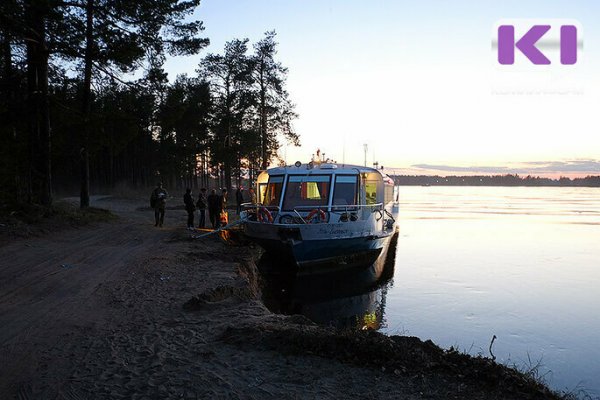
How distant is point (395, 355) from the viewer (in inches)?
220

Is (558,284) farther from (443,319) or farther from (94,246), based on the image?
(94,246)

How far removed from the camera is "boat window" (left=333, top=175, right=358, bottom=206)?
53.5 ft

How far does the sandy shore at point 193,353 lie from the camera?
4.86 meters

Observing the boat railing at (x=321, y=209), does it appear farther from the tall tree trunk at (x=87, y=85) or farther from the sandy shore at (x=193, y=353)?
the tall tree trunk at (x=87, y=85)

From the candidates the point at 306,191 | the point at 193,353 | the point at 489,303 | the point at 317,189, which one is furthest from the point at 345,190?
the point at 193,353

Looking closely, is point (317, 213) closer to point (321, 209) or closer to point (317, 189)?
Answer: point (321, 209)

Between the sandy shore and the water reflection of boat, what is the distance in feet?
9.32

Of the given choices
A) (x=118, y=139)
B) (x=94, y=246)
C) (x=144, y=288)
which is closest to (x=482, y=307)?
(x=144, y=288)

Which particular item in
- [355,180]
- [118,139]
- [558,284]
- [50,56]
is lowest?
[558,284]

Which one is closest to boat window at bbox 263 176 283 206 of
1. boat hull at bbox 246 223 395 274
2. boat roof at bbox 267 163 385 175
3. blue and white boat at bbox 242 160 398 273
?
blue and white boat at bbox 242 160 398 273

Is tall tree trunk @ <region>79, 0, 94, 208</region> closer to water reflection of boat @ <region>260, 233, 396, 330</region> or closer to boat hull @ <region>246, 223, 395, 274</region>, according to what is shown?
boat hull @ <region>246, 223, 395, 274</region>

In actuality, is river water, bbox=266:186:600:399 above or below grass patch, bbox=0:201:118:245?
below

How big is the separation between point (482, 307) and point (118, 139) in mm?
17529

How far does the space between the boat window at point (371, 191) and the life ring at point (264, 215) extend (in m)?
4.45
